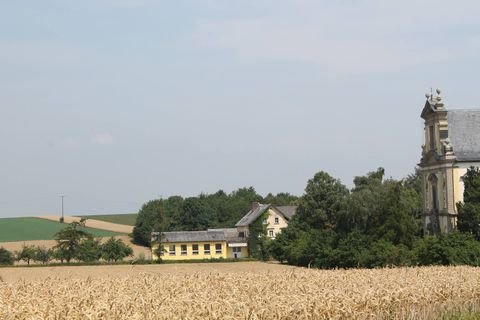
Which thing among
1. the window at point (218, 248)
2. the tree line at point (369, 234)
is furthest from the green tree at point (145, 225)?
the tree line at point (369, 234)

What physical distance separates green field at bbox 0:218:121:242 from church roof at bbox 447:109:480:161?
68.4 metres

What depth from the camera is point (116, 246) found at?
86.6m

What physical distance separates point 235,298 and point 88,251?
66616 millimetres

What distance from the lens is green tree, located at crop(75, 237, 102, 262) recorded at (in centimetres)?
8175

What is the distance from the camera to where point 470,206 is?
5978cm

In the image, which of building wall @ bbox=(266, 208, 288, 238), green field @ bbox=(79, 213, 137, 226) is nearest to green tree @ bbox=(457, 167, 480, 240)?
building wall @ bbox=(266, 208, 288, 238)

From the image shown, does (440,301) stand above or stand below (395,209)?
below

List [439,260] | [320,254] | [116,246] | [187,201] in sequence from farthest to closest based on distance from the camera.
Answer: [187,201] < [116,246] < [320,254] < [439,260]

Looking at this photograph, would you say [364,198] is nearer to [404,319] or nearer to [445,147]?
[445,147]

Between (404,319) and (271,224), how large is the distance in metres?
92.7

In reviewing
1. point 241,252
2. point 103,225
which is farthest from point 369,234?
point 103,225

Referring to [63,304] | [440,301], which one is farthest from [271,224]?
[63,304]

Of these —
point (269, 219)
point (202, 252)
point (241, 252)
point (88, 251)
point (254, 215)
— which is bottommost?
point (241, 252)

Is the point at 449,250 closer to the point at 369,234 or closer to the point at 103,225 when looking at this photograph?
the point at 369,234
